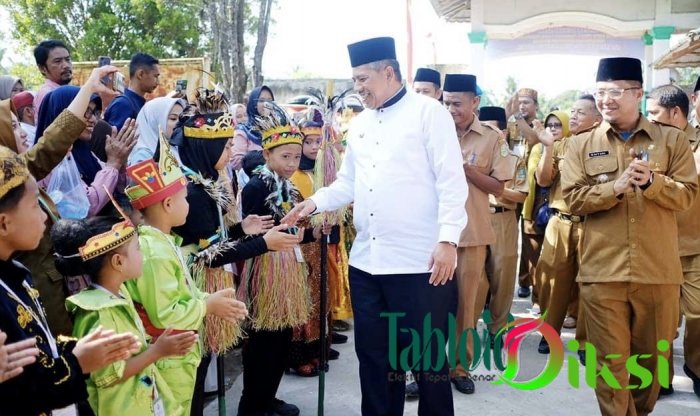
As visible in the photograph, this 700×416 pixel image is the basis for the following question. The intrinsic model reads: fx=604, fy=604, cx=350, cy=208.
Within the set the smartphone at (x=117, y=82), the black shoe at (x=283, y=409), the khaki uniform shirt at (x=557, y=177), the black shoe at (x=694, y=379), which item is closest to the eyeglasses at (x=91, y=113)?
the smartphone at (x=117, y=82)

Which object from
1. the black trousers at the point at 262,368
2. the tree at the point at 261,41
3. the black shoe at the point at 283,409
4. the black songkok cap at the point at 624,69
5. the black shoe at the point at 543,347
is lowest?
the black shoe at the point at 543,347

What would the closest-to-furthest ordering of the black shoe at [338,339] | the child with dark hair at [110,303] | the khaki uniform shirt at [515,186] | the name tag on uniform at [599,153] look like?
the child with dark hair at [110,303]
the name tag on uniform at [599,153]
the black shoe at [338,339]
the khaki uniform shirt at [515,186]

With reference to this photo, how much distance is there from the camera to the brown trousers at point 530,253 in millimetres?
6199

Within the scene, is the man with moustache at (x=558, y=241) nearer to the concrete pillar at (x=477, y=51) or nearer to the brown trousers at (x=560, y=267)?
the brown trousers at (x=560, y=267)

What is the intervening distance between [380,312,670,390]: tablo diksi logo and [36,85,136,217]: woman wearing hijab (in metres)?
1.74

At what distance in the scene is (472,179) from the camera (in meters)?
4.12

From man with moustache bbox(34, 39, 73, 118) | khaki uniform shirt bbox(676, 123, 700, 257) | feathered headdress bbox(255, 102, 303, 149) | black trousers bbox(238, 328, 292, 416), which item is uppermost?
man with moustache bbox(34, 39, 73, 118)

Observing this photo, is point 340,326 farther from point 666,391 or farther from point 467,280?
point 666,391

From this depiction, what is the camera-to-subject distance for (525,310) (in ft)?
21.2

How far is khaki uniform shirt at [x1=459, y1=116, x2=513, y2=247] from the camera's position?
4.16 meters

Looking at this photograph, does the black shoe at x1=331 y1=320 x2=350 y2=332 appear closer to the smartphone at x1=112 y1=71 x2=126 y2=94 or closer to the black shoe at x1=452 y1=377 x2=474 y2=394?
the black shoe at x1=452 y1=377 x2=474 y2=394

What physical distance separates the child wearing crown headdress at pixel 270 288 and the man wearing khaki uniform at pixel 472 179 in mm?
1160

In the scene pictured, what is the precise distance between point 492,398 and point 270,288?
175 cm

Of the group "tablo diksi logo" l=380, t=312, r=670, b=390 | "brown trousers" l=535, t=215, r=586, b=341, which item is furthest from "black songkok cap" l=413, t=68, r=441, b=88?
"tablo diksi logo" l=380, t=312, r=670, b=390
